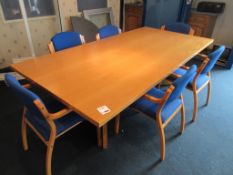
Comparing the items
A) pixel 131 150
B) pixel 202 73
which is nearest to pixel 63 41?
pixel 131 150

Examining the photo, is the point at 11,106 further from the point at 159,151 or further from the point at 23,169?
the point at 159,151

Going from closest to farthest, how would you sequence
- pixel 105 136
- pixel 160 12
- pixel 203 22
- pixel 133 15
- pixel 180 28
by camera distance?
pixel 105 136, pixel 180 28, pixel 160 12, pixel 203 22, pixel 133 15

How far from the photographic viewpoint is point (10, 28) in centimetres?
272

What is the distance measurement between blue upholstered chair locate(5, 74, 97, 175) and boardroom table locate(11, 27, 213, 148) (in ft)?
0.40

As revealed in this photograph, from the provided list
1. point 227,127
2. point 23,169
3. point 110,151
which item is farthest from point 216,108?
point 23,169

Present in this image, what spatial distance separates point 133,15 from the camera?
3.87 m

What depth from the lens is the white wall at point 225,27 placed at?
11.3 feet

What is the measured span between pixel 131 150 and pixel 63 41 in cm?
133

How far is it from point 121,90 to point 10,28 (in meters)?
2.42

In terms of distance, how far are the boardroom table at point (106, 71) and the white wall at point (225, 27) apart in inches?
74.3

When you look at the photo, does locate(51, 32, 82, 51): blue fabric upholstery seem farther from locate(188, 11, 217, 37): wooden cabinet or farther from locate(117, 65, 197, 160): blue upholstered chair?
locate(188, 11, 217, 37): wooden cabinet

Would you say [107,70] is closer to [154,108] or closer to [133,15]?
[154,108]

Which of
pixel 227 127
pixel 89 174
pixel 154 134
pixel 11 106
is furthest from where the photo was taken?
pixel 11 106

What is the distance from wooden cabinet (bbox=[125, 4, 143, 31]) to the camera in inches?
147
